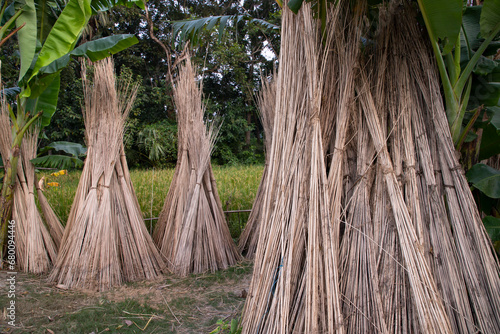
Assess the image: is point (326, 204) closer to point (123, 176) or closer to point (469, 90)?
point (469, 90)

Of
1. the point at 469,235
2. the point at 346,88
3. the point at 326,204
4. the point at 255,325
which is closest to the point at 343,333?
the point at 255,325

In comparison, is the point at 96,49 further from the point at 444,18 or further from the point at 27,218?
the point at 444,18

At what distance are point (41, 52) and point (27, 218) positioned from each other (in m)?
1.45

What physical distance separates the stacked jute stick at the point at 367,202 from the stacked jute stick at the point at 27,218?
2.39m

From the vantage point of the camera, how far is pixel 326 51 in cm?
142

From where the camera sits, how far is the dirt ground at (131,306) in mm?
2072

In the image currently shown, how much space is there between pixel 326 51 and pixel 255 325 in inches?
47.4

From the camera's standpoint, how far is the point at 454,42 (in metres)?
1.35

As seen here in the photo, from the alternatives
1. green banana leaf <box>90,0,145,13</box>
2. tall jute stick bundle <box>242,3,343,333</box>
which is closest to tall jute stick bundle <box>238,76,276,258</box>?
green banana leaf <box>90,0,145,13</box>

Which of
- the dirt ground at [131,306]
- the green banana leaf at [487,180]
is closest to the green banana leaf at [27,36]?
the dirt ground at [131,306]

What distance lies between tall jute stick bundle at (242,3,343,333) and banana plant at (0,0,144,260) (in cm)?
191

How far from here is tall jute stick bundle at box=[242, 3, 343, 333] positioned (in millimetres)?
1236

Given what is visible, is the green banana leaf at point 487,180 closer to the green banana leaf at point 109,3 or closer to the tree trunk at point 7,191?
the green banana leaf at point 109,3

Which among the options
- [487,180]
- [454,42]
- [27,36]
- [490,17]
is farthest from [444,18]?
[27,36]
